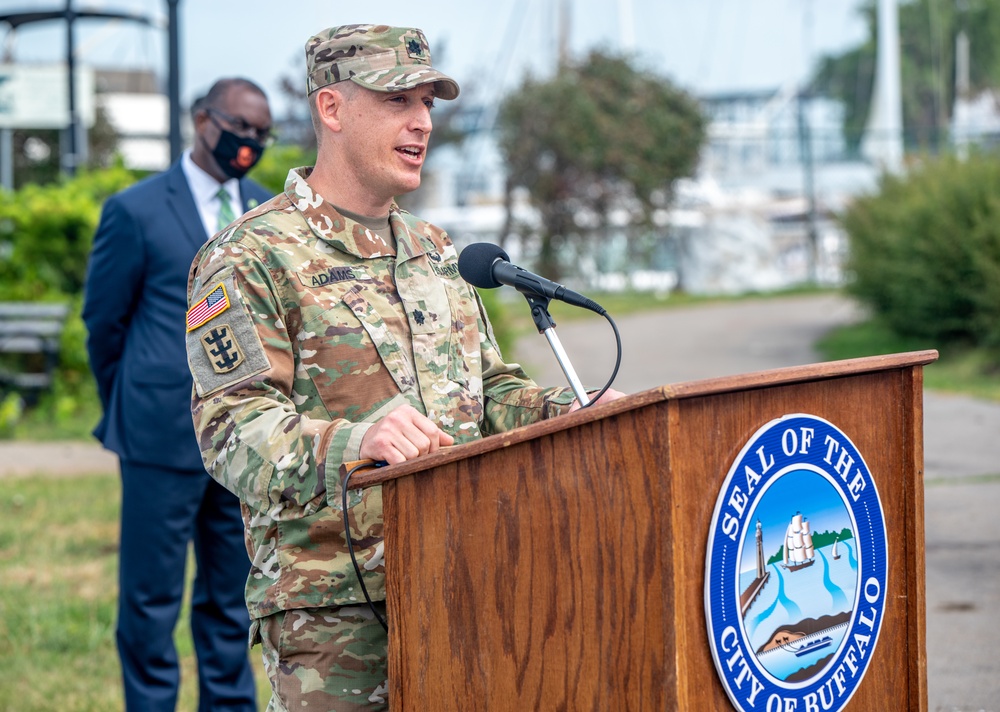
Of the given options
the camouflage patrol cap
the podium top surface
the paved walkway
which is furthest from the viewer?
the paved walkway

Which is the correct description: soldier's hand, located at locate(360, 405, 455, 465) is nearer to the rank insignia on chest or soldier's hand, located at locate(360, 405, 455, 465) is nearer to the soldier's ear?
the rank insignia on chest

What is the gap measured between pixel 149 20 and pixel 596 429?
39.0ft

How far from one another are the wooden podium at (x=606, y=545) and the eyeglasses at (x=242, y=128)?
2322mm

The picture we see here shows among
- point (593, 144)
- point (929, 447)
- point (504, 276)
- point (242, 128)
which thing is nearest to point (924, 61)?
point (593, 144)

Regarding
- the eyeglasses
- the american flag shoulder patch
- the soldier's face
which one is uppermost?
the eyeglasses

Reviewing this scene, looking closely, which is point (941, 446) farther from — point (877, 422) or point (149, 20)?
point (149, 20)

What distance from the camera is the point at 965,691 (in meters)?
4.30

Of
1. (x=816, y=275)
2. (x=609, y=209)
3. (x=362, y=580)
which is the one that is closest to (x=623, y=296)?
(x=609, y=209)

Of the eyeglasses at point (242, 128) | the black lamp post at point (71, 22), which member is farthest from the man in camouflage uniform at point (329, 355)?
the black lamp post at point (71, 22)

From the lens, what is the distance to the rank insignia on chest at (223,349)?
88.4 inches

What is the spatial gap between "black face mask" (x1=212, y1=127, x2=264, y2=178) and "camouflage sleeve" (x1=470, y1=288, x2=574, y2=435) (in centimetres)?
162

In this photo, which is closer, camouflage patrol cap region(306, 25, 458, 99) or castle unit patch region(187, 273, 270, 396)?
castle unit patch region(187, 273, 270, 396)

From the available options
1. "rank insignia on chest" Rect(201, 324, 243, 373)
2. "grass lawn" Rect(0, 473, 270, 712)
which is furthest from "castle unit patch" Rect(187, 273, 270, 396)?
"grass lawn" Rect(0, 473, 270, 712)

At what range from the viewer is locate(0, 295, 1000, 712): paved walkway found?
15.7ft
